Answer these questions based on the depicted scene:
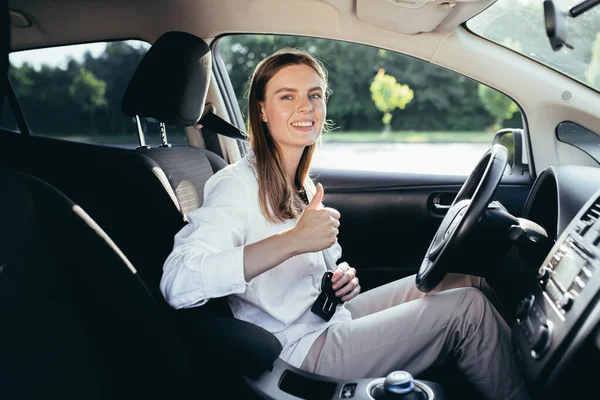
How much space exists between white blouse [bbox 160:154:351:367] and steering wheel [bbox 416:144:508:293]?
269 mm

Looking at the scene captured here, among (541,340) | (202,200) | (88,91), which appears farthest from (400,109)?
(541,340)

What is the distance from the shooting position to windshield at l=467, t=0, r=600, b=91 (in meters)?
1.96

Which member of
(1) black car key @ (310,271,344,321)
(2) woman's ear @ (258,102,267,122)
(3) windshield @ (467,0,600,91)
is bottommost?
(1) black car key @ (310,271,344,321)

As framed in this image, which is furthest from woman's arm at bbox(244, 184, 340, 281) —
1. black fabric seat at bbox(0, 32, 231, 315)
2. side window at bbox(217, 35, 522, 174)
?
side window at bbox(217, 35, 522, 174)

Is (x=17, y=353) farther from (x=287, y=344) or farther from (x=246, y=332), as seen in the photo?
(x=287, y=344)

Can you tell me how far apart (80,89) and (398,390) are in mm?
2324

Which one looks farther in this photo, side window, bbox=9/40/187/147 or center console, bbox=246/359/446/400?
side window, bbox=9/40/187/147

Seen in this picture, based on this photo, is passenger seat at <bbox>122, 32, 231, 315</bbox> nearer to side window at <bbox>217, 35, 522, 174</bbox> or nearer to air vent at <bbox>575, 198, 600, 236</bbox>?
air vent at <bbox>575, 198, 600, 236</bbox>

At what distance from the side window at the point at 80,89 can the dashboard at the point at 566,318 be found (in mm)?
1583

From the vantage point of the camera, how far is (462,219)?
4.62ft

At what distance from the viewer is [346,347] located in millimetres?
1436

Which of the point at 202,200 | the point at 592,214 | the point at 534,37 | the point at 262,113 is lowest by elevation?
the point at 202,200

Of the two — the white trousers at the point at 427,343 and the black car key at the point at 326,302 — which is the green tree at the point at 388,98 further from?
the white trousers at the point at 427,343

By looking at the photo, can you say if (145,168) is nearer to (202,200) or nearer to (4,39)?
(202,200)
